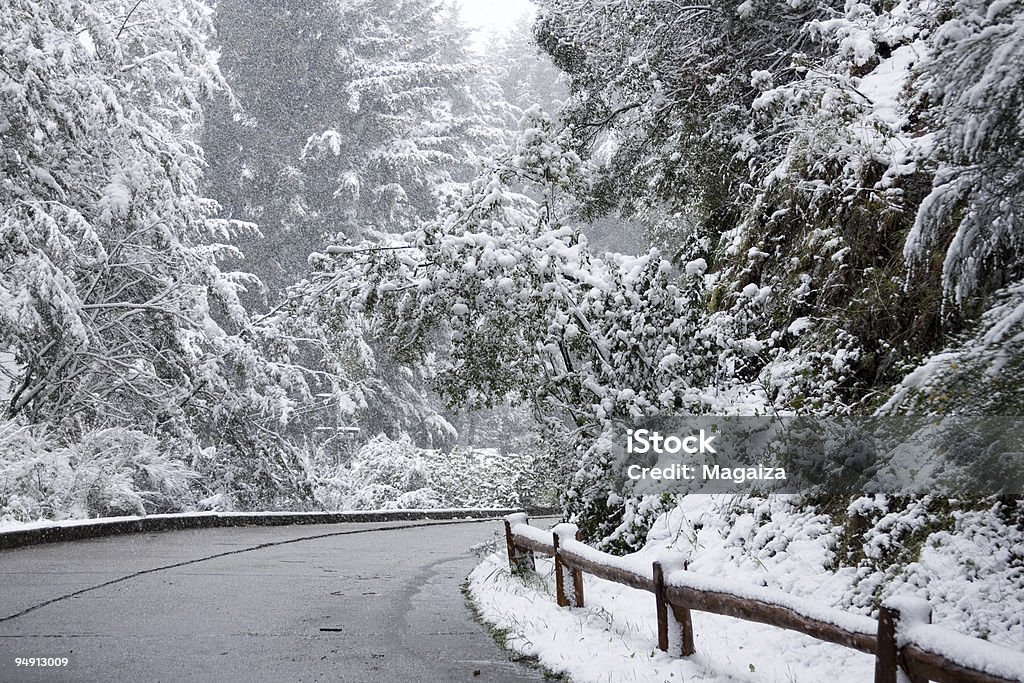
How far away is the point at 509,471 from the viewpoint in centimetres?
3059

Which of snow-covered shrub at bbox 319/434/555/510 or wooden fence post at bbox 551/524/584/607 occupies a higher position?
wooden fence post at bbox 551/524/584/607

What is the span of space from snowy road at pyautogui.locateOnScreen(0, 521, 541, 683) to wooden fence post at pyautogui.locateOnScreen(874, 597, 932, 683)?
9.66ft


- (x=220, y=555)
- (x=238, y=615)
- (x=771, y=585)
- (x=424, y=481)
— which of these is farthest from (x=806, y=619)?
(x=424, y=481)

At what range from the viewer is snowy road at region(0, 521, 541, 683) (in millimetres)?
7270

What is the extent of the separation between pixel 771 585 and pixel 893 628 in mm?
4084

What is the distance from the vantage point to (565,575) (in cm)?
950

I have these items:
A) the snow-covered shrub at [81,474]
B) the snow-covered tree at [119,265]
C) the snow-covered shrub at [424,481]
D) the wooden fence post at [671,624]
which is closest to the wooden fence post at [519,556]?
the wooden fence post at [671,624]

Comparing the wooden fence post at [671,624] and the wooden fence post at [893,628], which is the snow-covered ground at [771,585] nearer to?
the wooden fence post at [671,624]

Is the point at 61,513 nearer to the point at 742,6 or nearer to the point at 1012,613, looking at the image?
the point at 742,6

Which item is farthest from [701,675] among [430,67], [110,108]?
[430,67]

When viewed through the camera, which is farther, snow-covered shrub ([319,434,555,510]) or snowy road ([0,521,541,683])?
snow-covered shrub ([319,434,555,510])

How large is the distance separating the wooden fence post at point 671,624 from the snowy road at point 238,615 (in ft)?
3.21

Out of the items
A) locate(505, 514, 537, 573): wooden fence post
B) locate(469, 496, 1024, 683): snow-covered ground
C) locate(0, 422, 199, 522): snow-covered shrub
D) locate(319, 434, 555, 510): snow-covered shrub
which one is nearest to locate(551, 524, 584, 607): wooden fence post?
locate(469, 496, 1024, 683): snow-covered ground

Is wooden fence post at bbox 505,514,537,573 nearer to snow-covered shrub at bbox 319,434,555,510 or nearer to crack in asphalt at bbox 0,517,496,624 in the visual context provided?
crack in asphalt at bbox 0,517,496,624
